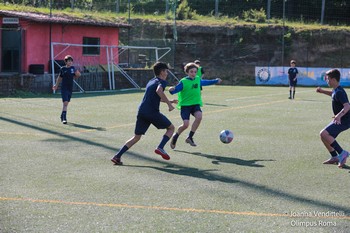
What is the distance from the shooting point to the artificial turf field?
682 centimetres

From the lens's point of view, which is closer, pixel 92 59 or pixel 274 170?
pixel 274 170

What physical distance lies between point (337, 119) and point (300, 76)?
3242 cm

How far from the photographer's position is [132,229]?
6.50 m

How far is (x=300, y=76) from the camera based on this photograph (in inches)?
1652

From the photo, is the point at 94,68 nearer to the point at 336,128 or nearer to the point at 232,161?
the point at 232,161

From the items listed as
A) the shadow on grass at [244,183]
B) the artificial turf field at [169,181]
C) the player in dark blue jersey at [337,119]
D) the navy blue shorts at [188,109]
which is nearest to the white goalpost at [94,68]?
the artificial turf field at [169,181]

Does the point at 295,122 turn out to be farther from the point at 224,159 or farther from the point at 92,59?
the point at 92,59

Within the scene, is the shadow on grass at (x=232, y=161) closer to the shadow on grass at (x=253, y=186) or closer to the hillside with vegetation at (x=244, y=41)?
the shadow on grass at (x=253, y=186)

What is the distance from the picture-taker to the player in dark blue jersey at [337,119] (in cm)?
1022

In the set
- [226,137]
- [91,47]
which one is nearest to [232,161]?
[226,137]

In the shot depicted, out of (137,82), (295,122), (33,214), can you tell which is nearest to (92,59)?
(137,82)

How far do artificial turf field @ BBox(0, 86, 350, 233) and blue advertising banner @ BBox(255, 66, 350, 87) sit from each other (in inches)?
1011

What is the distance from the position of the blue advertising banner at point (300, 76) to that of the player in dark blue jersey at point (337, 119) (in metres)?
31.4

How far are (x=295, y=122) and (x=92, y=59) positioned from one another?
2002 centimetres
